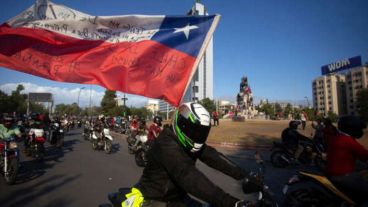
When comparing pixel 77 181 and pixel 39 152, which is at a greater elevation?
pixel 39 152

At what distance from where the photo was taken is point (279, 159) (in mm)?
8906

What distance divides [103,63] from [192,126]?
8.70 feet

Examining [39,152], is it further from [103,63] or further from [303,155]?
[303,155]

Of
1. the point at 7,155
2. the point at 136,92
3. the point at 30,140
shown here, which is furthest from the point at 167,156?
the point at 30,140

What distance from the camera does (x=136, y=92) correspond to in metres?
4.10

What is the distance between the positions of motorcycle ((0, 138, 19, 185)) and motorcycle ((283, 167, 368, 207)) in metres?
6.04

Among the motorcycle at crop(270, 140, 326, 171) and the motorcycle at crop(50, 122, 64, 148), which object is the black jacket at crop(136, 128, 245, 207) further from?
the motorcycle at crop(50, 122, 64, 148)

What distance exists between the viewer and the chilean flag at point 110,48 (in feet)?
13.6

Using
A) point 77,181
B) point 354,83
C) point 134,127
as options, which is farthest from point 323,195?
point 354,83

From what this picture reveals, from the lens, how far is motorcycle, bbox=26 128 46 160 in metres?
9.79

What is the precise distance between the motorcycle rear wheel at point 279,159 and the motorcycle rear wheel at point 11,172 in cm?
739

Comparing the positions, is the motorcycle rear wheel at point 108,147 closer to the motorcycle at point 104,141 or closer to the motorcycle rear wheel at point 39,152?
the motorcycle at point 104,141

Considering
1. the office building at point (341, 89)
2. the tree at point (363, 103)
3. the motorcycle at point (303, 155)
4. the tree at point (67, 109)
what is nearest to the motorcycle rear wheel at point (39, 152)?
the motorcycle at point (303, 155)

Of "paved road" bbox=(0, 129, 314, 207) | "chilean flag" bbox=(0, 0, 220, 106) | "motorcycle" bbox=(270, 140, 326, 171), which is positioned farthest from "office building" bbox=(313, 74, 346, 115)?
"chilean flag" bbox=(0, 0, 220, 106)
